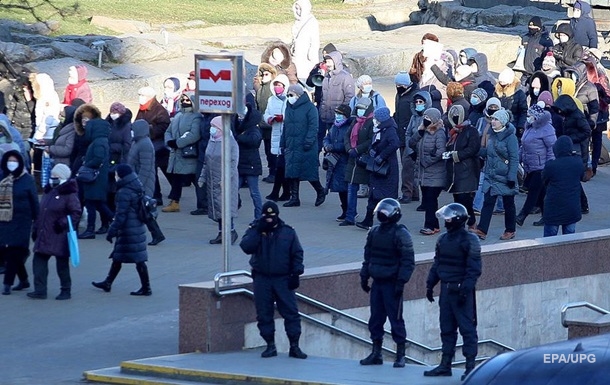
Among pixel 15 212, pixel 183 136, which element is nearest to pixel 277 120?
pixel 183 136

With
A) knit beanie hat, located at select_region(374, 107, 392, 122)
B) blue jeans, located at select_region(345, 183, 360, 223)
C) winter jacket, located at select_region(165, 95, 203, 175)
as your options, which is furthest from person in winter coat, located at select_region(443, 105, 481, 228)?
winter jacket, located at select_region(165, 95, 203, 175)

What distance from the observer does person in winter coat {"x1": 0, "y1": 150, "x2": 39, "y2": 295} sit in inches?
571

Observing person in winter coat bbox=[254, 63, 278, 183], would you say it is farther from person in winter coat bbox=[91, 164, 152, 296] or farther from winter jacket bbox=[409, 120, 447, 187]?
person in winter coat bbox=[91, 164, 152, 296]

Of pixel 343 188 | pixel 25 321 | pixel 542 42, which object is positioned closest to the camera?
pixel 25 321

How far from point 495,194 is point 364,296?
3.22 meters

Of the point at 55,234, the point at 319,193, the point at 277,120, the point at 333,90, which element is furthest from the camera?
the point at 333,90

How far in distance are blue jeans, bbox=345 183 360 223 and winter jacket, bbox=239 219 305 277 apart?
5210 mm

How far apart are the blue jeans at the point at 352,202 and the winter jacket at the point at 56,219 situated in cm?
412

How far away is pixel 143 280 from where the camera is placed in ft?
47.3

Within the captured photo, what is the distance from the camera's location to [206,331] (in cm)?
1243

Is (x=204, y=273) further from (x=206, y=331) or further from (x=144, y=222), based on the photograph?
(x=206, y=331)

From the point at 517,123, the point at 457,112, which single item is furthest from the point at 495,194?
the point at 517,123

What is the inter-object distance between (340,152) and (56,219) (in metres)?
4.66

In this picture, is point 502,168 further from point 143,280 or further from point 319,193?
point 143,280
